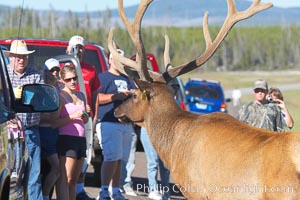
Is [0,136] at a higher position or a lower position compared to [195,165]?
higher

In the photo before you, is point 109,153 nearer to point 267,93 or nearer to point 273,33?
point 267,93

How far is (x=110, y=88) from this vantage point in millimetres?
13297

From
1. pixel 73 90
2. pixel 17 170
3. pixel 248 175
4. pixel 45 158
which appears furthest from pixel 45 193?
pixel 17 170

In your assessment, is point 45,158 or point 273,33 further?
point 273,33

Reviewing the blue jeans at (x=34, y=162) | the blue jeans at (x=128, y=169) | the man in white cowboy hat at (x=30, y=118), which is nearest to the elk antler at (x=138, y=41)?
the man in white cowboy hat at (x=30, y=118)

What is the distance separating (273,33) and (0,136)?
14563cm

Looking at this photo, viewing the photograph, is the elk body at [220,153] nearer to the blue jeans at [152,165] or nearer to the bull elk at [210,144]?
the bull elk at [210,144]

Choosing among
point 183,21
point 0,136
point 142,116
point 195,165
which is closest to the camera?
point 0,136

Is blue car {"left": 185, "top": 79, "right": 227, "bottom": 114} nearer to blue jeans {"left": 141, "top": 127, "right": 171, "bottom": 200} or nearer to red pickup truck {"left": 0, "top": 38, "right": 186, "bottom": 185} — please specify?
red pickup truck {"left": 0, "top": 38, "right": 186, "bottom": 185}

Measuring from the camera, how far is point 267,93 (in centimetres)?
1279

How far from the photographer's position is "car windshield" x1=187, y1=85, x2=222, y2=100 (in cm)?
3731

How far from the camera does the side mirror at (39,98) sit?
24.2 feet

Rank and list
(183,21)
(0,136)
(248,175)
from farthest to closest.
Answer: (183,21), (248,175), (0,136)

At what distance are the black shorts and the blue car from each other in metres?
24.3
